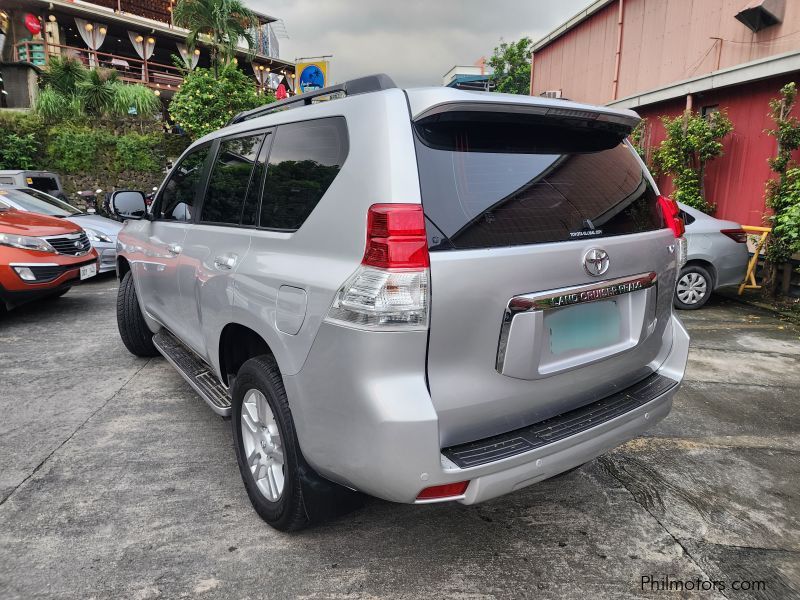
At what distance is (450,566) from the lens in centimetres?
229

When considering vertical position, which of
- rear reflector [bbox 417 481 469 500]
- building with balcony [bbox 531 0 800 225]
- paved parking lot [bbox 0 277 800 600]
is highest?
building with balcony [bbox 531 0 800 225]

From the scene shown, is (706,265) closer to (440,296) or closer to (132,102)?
(440,296)

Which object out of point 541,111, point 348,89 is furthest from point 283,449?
point 541,111

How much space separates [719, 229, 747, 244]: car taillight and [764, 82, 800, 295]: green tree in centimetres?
37

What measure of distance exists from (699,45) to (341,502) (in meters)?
10.9

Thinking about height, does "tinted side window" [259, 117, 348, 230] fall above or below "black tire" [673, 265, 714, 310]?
above

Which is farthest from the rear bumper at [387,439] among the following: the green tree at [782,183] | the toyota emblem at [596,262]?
the green tree at [782,183]

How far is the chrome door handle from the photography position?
2.62 meters

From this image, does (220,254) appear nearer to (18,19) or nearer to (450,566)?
(450,566)

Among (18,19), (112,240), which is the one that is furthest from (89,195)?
(18,19)

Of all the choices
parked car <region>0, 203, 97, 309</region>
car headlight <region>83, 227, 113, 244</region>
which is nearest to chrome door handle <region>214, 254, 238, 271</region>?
parked car <region>0, 203, 97, 309</region>

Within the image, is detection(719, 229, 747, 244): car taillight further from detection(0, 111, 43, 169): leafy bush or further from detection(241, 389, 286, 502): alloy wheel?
detection(0, 111, 43, 169): leafy bush

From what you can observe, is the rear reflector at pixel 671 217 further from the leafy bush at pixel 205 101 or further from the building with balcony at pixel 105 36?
the building with balcony at pixel 105 36

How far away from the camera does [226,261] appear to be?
8.80 feet
